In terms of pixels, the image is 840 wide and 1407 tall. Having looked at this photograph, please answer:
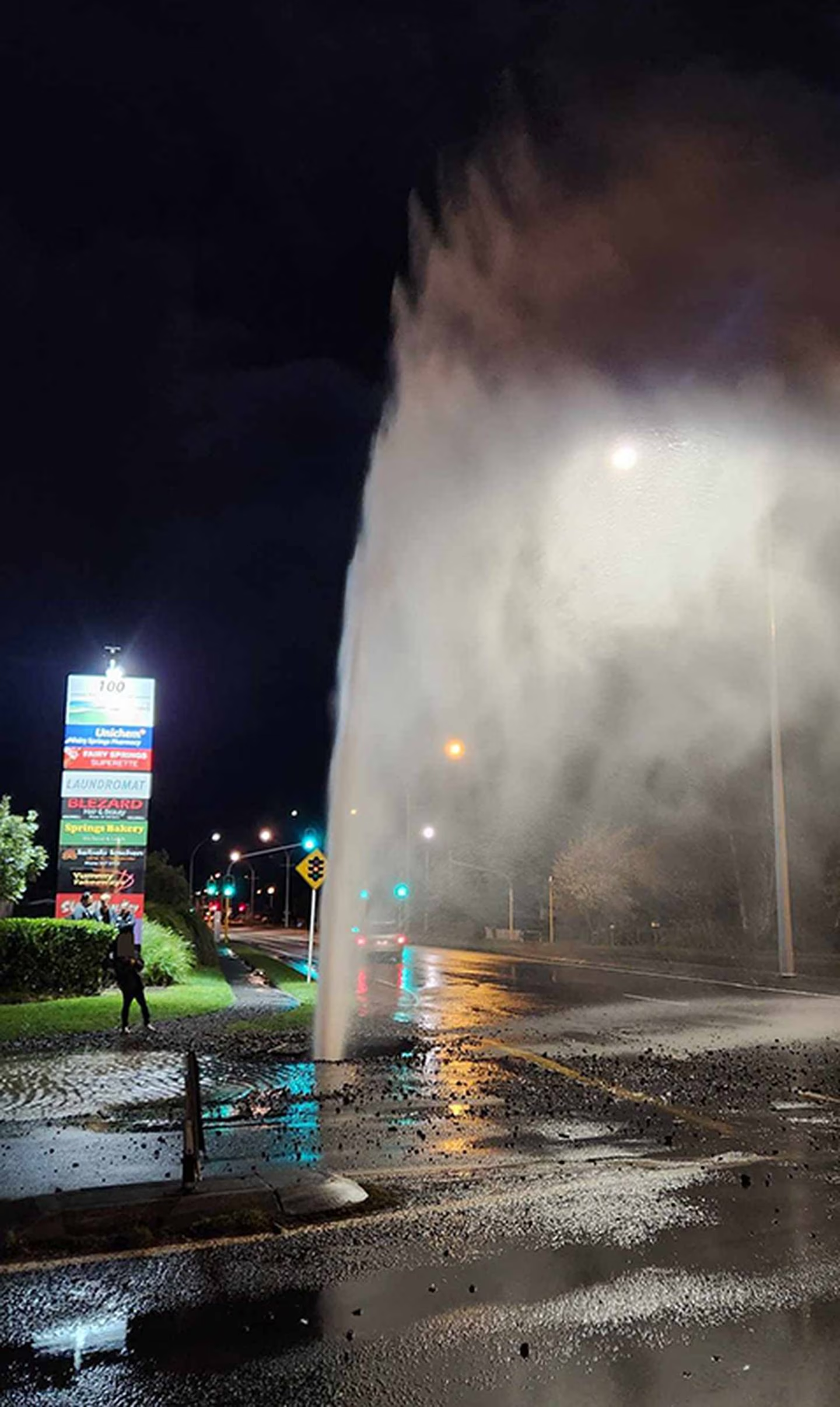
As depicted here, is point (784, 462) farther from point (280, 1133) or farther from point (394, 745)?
point (280, 1133)

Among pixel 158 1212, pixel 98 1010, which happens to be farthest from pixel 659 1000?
pixel 158 1212

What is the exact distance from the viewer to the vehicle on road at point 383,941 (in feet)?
125

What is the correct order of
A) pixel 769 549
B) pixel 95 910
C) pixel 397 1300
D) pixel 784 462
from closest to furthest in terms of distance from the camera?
pixel 397 1300 < pixel 784 462 < pixel 769 549 < pixel 95 910

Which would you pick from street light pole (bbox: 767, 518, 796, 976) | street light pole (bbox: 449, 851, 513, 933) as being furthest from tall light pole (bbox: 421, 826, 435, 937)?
street light pole (bbox: 767, 518, 796, 976)

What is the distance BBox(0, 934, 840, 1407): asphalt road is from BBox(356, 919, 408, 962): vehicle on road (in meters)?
27.2

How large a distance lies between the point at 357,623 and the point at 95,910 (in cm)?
1659

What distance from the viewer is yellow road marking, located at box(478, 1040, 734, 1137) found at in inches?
352

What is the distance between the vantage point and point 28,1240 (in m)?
5.82

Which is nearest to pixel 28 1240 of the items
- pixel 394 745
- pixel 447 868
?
pixel 394 745

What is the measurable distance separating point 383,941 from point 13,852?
1759cm

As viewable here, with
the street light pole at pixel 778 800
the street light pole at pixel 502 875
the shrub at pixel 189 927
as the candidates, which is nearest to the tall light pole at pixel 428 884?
the street light pole at pixel 502 875

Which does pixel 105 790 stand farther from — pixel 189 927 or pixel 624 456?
Answer: pixel 624 456

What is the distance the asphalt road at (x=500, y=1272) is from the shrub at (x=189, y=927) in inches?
918

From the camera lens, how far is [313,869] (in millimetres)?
23344
